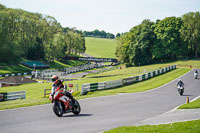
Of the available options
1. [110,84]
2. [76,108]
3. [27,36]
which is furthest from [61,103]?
[27,36]

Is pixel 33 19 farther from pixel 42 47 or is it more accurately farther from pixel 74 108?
pixel 74 108

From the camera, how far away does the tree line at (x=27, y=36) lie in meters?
89.9

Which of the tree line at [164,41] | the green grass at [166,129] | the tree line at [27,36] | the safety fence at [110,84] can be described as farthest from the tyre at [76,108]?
the tree line at [27,36]

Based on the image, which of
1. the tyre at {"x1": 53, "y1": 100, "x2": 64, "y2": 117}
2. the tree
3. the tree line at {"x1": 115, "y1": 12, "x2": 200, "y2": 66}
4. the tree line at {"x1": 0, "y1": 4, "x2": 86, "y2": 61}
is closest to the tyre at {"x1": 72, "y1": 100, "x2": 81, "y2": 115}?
the tyre at {"x1": 53, "y1": 100, "x2": 64, "y2": 117}

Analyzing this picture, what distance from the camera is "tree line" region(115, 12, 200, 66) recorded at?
91500 mm

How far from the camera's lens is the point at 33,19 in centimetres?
10956

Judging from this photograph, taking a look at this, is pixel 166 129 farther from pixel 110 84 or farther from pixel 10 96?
pixel 110 84

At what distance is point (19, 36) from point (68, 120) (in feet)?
317

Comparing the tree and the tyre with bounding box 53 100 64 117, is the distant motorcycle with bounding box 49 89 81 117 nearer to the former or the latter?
the tyre with bounding box 53 100 64 117

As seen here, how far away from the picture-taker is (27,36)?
106 meters

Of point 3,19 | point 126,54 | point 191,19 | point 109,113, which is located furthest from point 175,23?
point 109,113

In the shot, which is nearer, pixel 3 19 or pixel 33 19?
pixel 3 19

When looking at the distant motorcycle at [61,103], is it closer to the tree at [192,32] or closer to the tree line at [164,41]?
the tree line at [164,41]

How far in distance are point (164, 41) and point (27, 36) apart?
5267 centimetres
